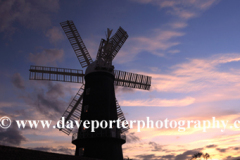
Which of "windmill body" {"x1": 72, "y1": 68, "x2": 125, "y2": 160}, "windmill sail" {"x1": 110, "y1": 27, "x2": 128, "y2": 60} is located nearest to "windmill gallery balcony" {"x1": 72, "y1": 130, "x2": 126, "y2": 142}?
"windmill body" {"x1": 72, "y1": 68, "x2": 125, "y2": 160}

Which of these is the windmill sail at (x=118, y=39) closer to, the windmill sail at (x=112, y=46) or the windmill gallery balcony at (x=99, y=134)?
the windmill sail at (x=112, y=46)

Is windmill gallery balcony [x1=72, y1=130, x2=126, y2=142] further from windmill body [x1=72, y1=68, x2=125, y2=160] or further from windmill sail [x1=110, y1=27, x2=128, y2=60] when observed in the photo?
windmill sail [x1=110, y1=27, x2=128, y2=60]

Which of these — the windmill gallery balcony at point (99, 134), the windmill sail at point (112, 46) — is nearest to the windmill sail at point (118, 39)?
the windmill sail at point (112, 46)

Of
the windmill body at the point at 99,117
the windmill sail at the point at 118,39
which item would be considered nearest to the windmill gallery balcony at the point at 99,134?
the windmill body at the point at 99,117

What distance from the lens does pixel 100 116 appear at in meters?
24.0

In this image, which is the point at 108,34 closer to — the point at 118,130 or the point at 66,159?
the point at 118,130

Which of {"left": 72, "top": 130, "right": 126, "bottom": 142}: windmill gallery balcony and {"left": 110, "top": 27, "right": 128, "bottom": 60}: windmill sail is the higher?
{"left": 110, "top": 27, "right": 128, "bottom": 60}: windmill sail

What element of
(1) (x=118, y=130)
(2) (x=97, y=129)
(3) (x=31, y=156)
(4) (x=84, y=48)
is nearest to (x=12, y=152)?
(3) (x=31, y=156)

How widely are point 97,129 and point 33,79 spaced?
1058 centimetres

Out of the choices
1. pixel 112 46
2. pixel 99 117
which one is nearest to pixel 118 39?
pixel 112 46

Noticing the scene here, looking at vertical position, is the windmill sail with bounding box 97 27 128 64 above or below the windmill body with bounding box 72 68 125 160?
above

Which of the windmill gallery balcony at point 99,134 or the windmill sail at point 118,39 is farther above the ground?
the windmill sail at point 118,39

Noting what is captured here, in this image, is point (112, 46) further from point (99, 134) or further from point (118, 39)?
point (99, 134)

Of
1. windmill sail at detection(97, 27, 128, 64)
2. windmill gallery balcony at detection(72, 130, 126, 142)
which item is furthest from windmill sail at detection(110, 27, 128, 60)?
windmill gallery balcony at detection(72, 130, 126, 142)
